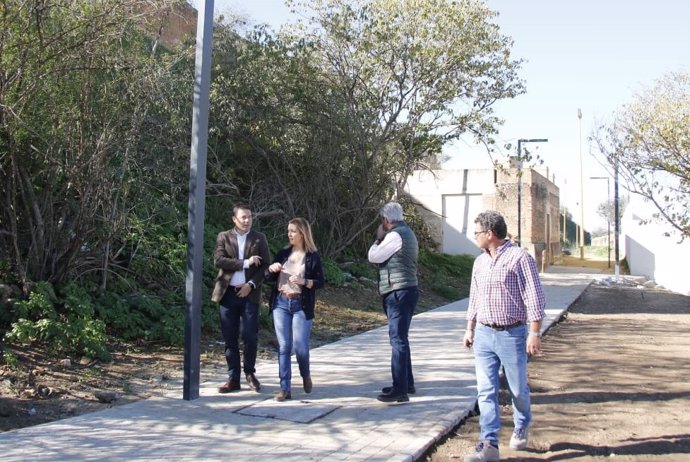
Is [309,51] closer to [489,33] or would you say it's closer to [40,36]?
[489,33]

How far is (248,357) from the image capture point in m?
6.79

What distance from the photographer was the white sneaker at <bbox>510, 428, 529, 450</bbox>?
17.4 feet

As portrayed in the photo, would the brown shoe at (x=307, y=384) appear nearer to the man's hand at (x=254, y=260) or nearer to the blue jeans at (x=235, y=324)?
the blue jeans at (x=235, y=324)

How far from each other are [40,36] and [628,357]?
27.1ft

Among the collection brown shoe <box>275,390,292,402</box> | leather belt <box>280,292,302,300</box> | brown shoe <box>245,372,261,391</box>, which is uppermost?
leather belt <box>280,292,302,300</box>

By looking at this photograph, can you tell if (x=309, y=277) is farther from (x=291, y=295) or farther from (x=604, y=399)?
(x=604, y=399)

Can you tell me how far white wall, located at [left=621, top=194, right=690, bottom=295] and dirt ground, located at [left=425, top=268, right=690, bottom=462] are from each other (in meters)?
11.6

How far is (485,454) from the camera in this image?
A: 16.0 ft

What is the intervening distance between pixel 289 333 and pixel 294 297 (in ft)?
1.11

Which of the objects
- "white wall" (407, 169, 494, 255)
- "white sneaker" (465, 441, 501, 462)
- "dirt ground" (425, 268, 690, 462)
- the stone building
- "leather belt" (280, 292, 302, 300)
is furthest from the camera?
"white wall" (407, 169, 494, 255)

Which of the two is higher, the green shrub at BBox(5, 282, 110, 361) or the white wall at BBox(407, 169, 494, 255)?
the white wall at BBox(407, 169, 494, 255)

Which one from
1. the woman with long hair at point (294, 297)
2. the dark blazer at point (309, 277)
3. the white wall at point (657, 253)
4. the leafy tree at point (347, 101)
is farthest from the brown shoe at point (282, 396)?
the white wall at point (657, 253)

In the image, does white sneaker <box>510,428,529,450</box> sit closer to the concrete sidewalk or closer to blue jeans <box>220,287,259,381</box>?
the concrete sidewalk

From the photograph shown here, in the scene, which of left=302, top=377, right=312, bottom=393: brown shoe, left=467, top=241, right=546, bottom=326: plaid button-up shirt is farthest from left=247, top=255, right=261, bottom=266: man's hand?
left=467, top=241, right=546, bottom=326: plaid button-up shirt
